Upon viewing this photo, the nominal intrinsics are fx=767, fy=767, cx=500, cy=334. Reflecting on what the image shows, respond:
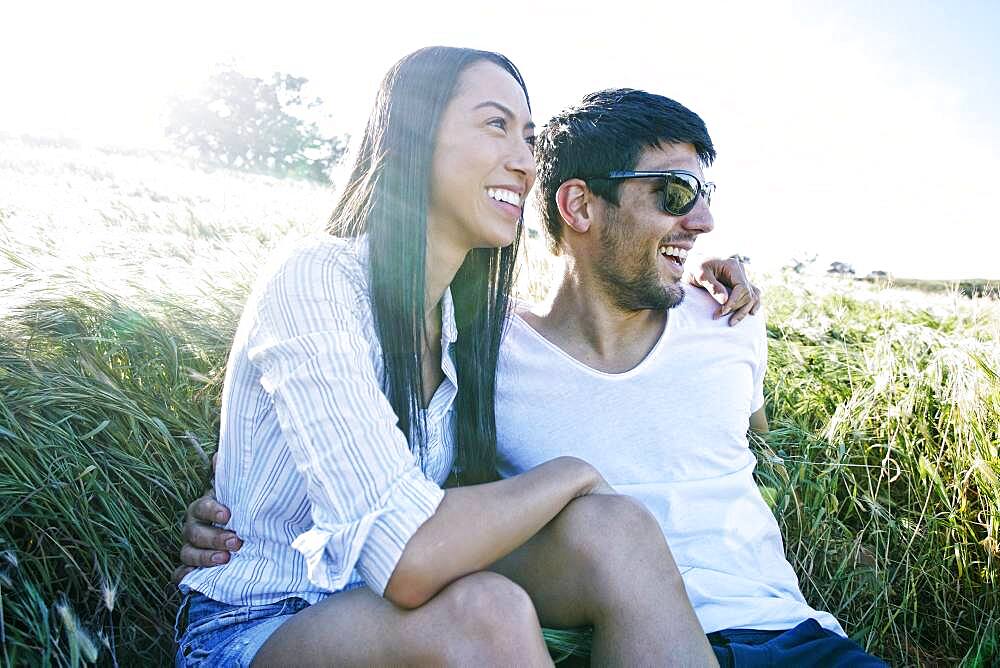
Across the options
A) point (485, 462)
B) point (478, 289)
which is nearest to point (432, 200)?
point (478, 289)

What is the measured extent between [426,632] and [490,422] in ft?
3.00

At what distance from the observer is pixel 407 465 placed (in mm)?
1778

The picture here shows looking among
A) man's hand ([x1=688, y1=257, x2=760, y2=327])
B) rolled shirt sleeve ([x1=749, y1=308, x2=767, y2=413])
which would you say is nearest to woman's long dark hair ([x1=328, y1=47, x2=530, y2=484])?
man's hand ([x1=688, y1=257, x2=760, y2=327])

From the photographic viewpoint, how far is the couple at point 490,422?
5.62 feet

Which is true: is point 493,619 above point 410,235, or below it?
below

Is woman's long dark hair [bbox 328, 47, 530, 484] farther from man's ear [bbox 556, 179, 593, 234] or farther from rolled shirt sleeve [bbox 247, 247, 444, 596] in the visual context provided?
man's ear [bbox 556, 179, 593, 234]

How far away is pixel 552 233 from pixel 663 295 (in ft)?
2.03

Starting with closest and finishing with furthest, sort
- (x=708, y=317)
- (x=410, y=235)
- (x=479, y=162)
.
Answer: (x=410, y=235) → (x=479, y=162) → (x=708, y=317)

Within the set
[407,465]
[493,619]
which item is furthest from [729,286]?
[493,619]

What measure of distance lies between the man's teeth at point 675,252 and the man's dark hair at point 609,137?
0.28 meters

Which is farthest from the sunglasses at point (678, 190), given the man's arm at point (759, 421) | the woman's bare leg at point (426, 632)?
the woman's bare leg at point (426, 632)

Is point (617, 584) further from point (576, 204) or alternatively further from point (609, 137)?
point (609, 137)

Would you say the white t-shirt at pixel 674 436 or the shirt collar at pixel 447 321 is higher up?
the shirt collar at pixel 447 321

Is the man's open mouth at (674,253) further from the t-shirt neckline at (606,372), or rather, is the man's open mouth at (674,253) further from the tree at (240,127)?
the tree at (240,127)
